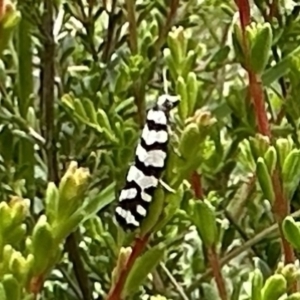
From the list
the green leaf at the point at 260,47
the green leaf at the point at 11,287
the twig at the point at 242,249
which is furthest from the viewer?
the twig at the point at 242,249

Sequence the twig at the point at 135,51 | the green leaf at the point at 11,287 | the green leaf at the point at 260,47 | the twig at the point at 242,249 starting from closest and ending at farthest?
1. the green leaf at the point at 11,287
2. the green leaf at the point at 260,47
3. the twig at the point at 242,249
4. the twig at the point at 135,51

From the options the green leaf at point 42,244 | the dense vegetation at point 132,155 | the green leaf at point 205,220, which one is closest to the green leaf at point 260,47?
the dense vegetation at point 132,155

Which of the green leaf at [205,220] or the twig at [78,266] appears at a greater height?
the green leaf at [205,220]

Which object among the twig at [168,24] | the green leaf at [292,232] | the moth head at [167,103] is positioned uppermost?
the twig at [168,24]

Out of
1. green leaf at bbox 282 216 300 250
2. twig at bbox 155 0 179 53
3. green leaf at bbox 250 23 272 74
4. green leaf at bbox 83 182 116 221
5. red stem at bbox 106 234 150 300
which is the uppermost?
twig at bbox 155 0 179 53

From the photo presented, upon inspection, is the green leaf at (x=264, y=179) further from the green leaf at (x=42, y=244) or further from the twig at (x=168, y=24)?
the twig at (x=168, y=24)

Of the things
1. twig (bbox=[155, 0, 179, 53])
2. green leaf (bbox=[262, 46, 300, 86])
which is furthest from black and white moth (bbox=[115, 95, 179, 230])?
twig (bbox=[155, 0, 179, 53])

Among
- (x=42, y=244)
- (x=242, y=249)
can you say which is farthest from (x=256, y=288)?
(x=242, y=249)

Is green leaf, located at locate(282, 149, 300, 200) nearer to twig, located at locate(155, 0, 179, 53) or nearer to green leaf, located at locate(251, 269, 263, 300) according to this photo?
green leaf, located at locate(251, 269, 263, 300)

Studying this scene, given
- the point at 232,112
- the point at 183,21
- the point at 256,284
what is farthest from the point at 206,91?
the point at 256,284
